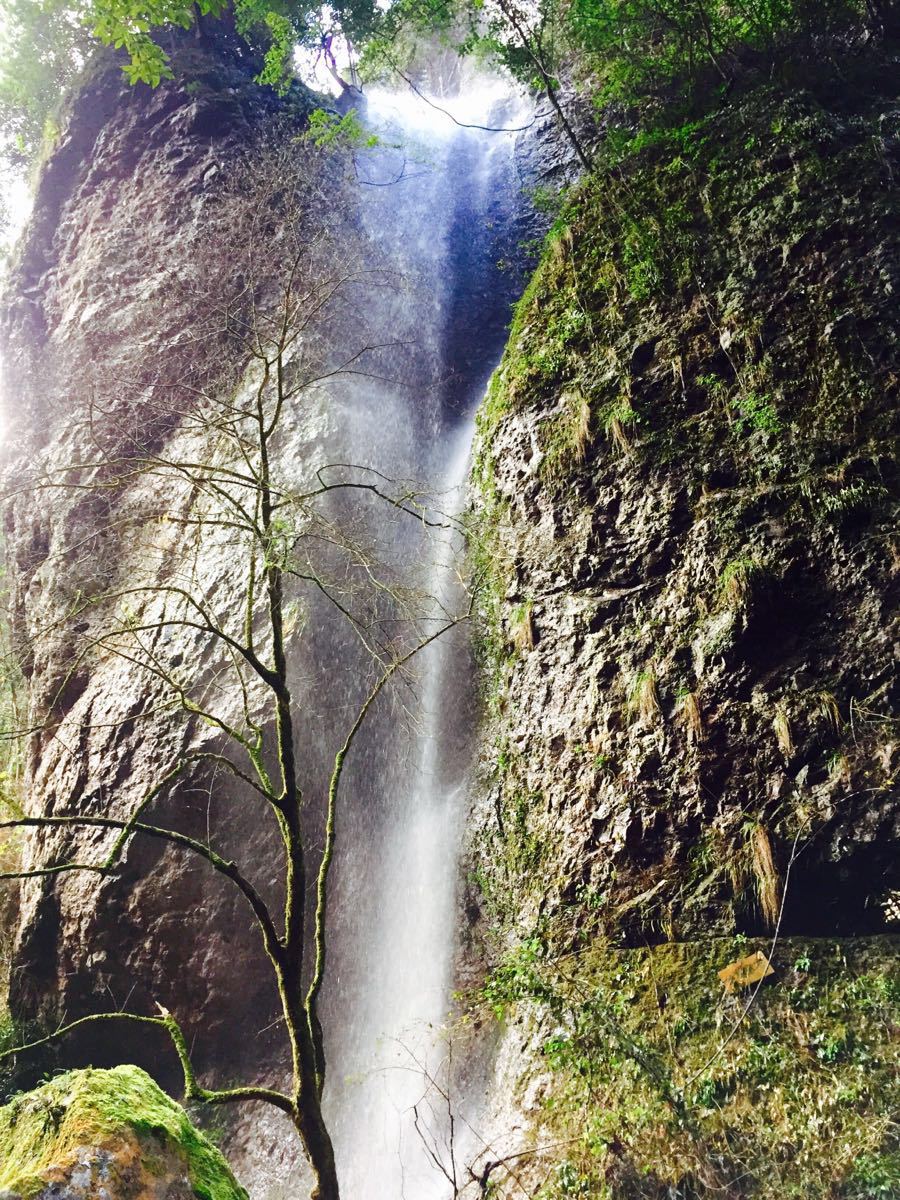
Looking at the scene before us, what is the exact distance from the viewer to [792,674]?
5.20 meters

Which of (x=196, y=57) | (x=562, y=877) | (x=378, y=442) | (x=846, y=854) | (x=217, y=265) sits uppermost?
(x=196, y=57)

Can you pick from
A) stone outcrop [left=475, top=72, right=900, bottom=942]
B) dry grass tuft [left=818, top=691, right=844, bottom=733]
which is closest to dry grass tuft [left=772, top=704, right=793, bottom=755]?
stone outcrop [left=475, top=72, right=900, bottom=942]

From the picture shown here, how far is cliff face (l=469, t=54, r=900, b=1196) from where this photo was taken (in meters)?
4.45

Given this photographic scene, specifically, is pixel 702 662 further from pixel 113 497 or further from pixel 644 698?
pixel 113 497

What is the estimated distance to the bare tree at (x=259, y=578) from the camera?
4.32m

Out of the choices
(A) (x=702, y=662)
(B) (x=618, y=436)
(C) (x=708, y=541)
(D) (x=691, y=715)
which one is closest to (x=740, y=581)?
(C) (x=708, y=541)

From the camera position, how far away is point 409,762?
25.3ft

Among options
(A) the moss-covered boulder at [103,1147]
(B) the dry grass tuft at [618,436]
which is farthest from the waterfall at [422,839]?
(A) the moss-covered boulder at [103,1147]

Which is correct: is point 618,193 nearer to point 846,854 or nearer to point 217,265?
point 217,265

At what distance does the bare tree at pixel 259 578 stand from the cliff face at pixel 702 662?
1.47m

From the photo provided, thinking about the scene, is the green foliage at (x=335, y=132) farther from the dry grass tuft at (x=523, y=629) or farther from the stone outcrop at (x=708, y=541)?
the dry grass tuft at (x=523, y=629)

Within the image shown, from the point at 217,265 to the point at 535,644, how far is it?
8504mm

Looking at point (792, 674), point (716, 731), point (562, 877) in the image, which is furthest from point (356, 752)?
point (792, 674)

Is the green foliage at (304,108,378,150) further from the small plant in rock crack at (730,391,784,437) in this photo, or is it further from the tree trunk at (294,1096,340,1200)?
the tree trunk at (294,1096,340,1200)
